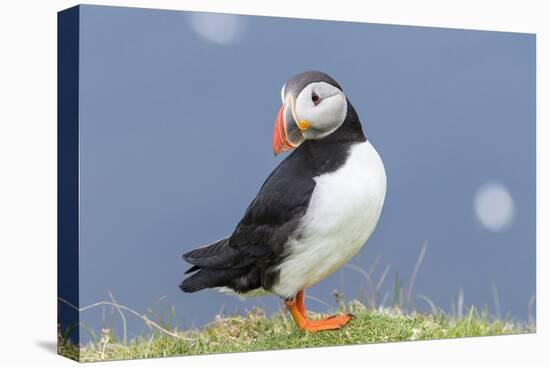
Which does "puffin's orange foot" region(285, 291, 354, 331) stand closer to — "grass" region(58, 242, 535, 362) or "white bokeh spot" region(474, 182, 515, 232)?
"grass" region(58, 242, 535, 362)

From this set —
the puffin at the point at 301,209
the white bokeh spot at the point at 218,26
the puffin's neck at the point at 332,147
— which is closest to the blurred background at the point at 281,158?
the white bokeh spot at the point at 218,26

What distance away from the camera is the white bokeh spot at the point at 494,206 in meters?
7.08

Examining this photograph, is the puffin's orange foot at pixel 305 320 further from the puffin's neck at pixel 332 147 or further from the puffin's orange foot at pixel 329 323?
the puffin's neck at pixel 332 147

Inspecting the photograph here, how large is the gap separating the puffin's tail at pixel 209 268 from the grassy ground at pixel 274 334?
0.25m

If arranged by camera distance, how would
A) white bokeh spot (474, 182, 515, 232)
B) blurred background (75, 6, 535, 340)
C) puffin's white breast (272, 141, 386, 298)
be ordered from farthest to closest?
1. white bokeh spot (474, 182, 515, 232)
2. puffin's white breast (272, 141, 386, 298)
3. blurred background (75, 6, 535, 340)

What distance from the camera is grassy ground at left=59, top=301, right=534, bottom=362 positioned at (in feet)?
19.5

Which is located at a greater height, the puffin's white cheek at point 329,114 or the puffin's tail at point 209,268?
the puffin's white cheek at point 329,114

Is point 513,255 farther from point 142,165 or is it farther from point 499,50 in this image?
point 142,165

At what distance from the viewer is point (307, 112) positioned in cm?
613

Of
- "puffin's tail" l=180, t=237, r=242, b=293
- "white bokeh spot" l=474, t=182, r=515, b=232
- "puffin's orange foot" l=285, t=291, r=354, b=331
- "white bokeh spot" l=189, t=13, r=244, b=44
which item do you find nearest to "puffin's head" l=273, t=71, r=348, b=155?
"white bokeh spot" l=189, t=13, r=244, b=44

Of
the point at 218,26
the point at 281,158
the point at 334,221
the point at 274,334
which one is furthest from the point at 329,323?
the point at 218,26

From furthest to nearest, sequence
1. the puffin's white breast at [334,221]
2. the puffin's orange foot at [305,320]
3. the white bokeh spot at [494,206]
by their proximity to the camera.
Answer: the white bokeh spot at [494,206], the puffin's orange foot at [305,320], the puffin's white breast at [334,221]

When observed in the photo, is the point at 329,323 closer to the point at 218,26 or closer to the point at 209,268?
the point at 209,268

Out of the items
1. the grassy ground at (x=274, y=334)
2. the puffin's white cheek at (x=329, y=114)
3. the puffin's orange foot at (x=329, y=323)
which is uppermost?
the puffin's white cheek at (x=329, y=114)
